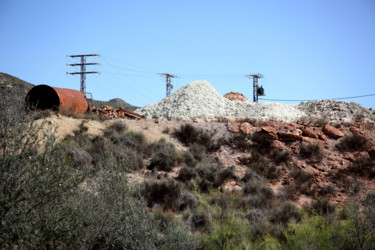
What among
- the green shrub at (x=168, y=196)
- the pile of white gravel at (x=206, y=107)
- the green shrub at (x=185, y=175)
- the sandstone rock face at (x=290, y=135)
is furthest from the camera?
the pile of white gravel at (x=206, y=107)

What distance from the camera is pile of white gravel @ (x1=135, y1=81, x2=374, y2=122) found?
2911 centimetres

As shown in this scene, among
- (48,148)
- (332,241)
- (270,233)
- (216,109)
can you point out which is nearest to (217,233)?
(270,233)

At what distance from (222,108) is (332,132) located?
12162 mm

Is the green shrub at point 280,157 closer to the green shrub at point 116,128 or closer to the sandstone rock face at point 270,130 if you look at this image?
the sandstone rock face at point 270,130

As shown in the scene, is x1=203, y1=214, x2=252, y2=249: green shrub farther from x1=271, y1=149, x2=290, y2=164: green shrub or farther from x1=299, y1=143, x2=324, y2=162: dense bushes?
x1=299, y1=143, x2=324, y2=162: dense bushes

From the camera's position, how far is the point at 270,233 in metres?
10.8

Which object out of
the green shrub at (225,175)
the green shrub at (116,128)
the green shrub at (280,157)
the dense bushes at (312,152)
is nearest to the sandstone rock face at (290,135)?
the dense bushes at (312,152)

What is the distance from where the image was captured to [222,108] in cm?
3098

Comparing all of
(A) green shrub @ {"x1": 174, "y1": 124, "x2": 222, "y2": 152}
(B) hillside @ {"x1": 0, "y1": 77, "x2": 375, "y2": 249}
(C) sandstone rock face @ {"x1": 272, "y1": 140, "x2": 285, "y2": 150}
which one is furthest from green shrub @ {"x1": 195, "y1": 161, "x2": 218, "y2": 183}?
(C) sandstone rock face @ {"x1": 272, "y1": 140, "x2": 285, "y2": 150}

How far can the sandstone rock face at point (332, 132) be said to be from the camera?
19781mm

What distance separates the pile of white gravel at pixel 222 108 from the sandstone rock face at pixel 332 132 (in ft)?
26.1

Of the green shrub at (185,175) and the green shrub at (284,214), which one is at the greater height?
the green shrub at (185,175)

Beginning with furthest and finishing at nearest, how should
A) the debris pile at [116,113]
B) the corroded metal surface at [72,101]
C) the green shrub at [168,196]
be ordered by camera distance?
the debris pile at [116,113] < the corroded metal surface at [72,101] < the green shrub at [168,196]

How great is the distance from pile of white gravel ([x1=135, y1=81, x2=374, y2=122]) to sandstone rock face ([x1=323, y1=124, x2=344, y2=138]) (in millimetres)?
7943
